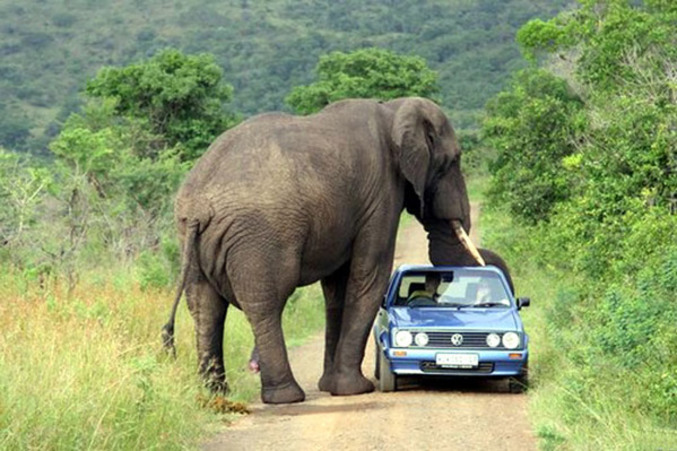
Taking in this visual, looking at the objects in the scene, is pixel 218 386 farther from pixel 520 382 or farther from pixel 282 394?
pixel 520 382

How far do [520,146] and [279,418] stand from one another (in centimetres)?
1408

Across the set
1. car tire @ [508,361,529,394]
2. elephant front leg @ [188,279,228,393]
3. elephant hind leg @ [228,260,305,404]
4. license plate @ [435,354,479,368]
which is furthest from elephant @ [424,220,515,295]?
elephant front leg @ [188,279,228,393]

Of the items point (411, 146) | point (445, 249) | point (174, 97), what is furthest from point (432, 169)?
point (174, 97)

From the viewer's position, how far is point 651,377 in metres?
10.3

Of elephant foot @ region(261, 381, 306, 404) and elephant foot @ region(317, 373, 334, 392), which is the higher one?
elephant foot @ region(261, 381, 306, 404)

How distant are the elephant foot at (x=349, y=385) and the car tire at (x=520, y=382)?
4.76 feet

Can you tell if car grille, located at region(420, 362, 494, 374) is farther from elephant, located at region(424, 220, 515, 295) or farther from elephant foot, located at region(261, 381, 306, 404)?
elephant, located at region(424, 220, 515, 295)

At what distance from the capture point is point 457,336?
14156 millimetres

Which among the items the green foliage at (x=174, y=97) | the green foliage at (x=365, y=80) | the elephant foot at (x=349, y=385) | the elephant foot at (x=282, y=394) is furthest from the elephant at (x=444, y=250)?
the green foliage at (x=365, y=80)

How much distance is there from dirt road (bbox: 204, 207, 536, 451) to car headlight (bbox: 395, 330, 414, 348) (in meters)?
0.52

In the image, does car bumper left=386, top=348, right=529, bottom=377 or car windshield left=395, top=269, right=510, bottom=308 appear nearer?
car bumper left=386, top=348, right=529, bottom=377

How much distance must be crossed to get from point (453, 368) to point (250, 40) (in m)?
112

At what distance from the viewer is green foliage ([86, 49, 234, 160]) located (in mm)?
41688

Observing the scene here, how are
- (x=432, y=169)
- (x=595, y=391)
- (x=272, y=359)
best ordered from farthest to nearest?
(x=432, y=169)
(x=272, y=359)
(x=595, y=391)
